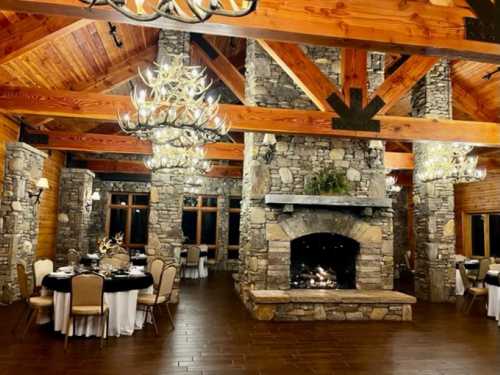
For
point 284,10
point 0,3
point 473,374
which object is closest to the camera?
point 0,3

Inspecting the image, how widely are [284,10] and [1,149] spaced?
622 centimetres

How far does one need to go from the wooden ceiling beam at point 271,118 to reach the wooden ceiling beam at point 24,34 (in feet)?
2.56

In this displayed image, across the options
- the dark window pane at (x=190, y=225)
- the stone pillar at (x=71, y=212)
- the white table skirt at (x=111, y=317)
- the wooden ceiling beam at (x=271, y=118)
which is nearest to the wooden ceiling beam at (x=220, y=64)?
the wooden ceiling beam at (x=271, y=118)

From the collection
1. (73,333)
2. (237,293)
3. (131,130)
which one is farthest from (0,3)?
(237,293)

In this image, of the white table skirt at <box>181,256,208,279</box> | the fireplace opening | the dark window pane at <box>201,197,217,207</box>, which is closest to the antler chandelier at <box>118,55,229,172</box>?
the fireplace opening

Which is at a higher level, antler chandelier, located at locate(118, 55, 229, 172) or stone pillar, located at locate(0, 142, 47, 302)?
antler chandelier, located at locate(118, 55, 229, 172)

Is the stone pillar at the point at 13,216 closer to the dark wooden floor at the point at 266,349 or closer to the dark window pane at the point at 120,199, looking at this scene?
the dark wooden floor at the point at 266,349

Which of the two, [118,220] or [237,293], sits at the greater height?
[118,220]

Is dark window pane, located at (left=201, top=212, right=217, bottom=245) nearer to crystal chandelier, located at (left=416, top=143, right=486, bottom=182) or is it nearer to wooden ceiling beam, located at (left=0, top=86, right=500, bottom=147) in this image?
crystal chandelier, located at (left=416, top=143, right=486, bottom=182)

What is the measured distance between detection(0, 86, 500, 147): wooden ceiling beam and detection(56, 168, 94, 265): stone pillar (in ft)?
17.7

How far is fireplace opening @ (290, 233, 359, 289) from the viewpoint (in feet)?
24.9

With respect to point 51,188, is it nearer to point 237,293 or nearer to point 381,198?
point 237,293

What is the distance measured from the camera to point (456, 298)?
28.7ft

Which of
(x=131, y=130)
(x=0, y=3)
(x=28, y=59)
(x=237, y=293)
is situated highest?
(x=28, y=59)
